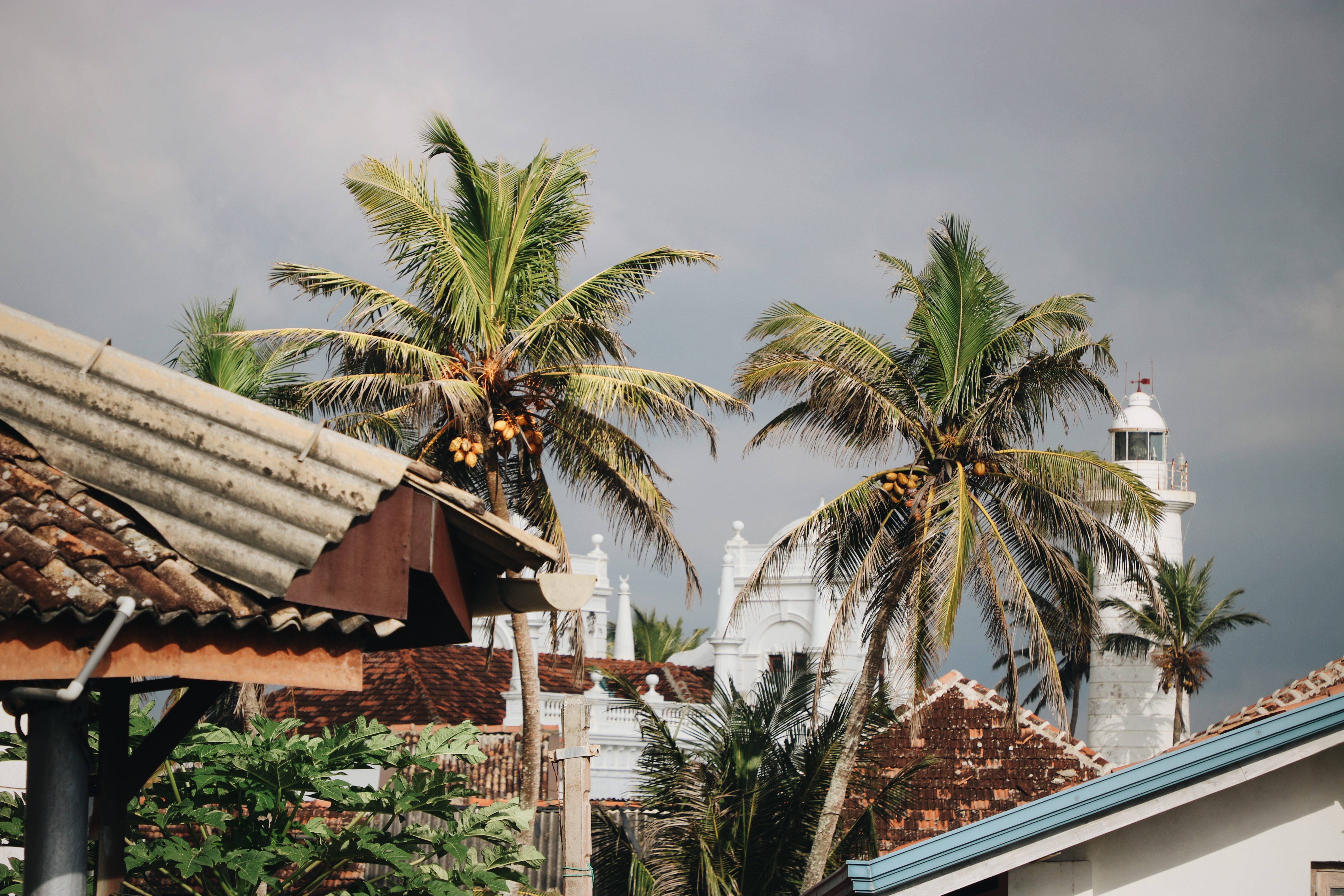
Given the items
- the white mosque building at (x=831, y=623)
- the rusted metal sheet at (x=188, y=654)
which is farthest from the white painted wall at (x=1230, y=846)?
the white mosque building at (x=831, y=623)

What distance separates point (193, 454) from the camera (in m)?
3.96

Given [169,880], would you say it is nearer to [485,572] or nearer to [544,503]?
[485,572]

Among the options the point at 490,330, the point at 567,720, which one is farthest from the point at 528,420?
the point at 567,720

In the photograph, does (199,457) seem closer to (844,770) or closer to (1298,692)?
(844,770)

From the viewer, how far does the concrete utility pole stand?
24.4 ft

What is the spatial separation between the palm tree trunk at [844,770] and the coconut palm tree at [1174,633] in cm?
2608

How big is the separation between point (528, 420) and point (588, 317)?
4.98ft

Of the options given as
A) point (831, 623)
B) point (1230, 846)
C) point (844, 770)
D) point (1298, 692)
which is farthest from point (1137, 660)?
point (1230, 846)

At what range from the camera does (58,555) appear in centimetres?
351

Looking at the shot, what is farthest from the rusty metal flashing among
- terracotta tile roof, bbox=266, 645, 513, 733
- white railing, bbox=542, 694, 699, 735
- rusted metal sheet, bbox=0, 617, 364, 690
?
white railing, bbox=542, 694, 699, 735

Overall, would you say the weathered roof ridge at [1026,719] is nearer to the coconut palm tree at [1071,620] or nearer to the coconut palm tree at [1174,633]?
the coconut palm tree at [1071,620]

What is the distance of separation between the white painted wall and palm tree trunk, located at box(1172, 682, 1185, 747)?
3370cm

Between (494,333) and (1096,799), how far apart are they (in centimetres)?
990

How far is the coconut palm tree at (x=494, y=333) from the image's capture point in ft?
48.9
